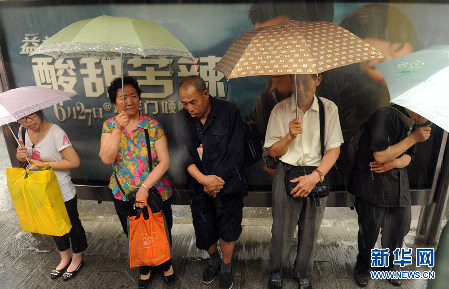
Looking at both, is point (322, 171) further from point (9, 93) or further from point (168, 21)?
point (9, 93)

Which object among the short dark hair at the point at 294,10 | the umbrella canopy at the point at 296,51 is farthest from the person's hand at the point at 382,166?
the short dark hair at the point at 294,10

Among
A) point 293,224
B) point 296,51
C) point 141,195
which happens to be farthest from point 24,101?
point 293,224

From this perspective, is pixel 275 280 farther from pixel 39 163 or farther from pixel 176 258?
pixel 39 163

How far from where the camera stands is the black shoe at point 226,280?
3.29 m

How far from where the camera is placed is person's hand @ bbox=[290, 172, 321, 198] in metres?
2.79

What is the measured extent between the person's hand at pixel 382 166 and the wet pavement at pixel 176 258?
133 centimetres

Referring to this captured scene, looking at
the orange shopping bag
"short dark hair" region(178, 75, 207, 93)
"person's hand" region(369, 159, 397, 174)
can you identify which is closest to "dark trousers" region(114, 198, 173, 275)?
the orange shopping bag

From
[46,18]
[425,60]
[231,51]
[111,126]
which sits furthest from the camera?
[46,18]

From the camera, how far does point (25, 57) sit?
370 centimetres

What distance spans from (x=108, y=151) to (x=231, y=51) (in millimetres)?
1432

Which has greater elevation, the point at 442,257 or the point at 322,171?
the point at 322,171

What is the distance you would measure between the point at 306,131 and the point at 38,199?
2.65 meters

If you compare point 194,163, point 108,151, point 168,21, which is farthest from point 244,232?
point 168,21

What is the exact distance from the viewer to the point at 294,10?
3314 mm
